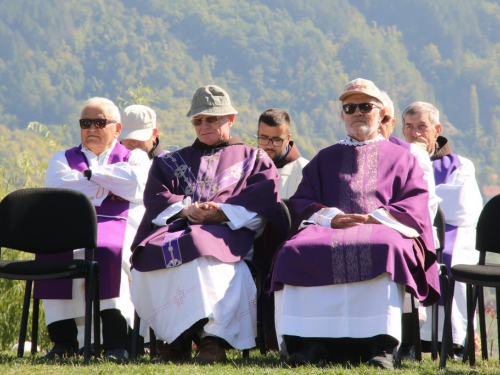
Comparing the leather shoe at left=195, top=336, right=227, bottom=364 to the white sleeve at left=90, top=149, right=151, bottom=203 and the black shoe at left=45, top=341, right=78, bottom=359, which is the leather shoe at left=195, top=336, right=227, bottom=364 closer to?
the black shoe at left=45, top=341, right=78, bottom=359

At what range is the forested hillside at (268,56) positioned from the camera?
104m

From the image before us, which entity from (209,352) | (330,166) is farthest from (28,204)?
(330,166)

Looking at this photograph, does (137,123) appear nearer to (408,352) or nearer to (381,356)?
(408,352)

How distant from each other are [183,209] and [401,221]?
5.04 feet

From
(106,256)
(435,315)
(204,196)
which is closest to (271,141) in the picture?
(204,196)

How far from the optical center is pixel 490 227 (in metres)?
6.14

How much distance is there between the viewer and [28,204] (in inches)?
255

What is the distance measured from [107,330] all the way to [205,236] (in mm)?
1095

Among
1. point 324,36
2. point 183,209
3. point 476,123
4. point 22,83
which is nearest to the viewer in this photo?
point 183,209

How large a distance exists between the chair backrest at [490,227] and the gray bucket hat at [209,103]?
198 centimetres

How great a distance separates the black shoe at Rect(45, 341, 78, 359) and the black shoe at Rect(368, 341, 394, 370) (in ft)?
7.10

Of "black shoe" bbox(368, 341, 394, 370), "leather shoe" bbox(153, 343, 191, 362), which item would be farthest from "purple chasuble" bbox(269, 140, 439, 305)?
"leather shoe" bbox(153, 343, 191, 362)

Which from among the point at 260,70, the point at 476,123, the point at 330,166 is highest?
the point at 260,70

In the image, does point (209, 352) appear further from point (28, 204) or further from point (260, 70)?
point (260, 70)
